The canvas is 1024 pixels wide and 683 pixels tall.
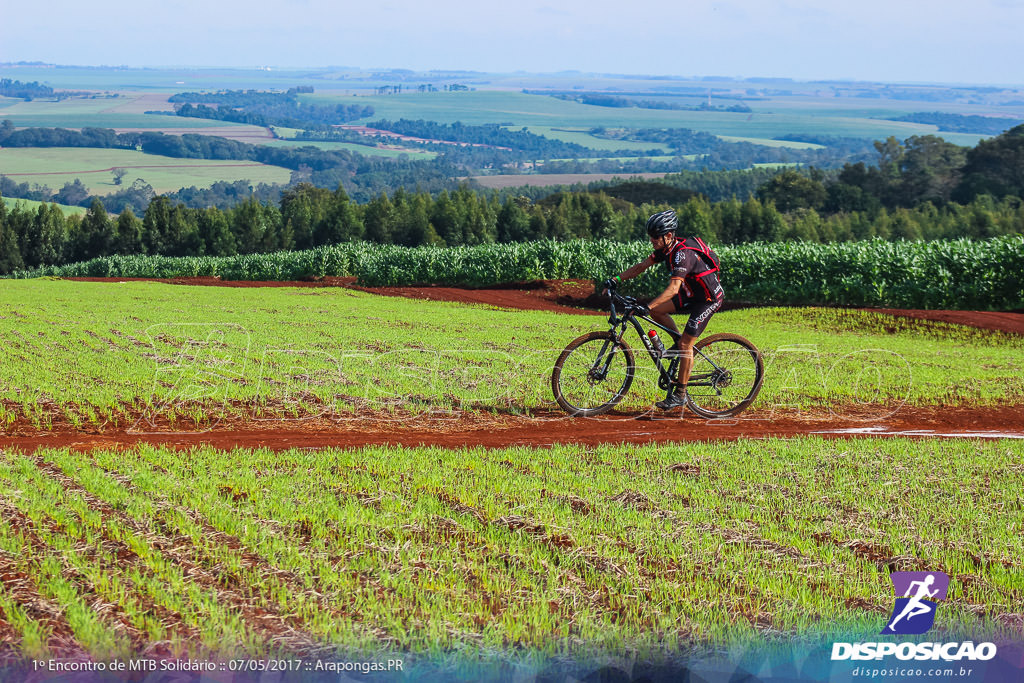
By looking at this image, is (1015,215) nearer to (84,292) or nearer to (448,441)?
(84,292)

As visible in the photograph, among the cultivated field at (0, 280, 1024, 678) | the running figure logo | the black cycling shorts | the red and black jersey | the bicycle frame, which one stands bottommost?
the cultivated field at (0, 280, 1024, 678)

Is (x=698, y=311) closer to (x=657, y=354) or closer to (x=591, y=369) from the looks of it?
(x=657, y=354)

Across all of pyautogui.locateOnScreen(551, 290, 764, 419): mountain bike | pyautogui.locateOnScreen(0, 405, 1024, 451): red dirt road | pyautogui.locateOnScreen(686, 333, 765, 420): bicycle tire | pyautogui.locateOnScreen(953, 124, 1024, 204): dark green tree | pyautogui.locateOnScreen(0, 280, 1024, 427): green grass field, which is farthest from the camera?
pyautogui.locateOnScreen(953, 124, 1024, 204): dark green tree

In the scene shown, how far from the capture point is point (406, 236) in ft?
331

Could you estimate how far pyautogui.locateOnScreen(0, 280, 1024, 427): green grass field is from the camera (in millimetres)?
13195

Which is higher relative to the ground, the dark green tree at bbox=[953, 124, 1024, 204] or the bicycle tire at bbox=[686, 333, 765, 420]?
the dark green tree at bbox=[953, 124, 1024, 204]

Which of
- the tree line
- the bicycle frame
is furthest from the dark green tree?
the bicycle frame

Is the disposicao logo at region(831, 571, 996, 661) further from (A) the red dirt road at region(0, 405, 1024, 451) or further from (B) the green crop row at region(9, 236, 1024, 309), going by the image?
(B) the green crop row at region(9, 236, 1024, 309)

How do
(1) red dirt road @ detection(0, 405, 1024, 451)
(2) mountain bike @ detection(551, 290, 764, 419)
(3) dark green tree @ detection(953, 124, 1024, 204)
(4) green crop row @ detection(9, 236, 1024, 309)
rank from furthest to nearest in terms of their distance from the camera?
1. (3) dark green tree @ detection(953, 124, 1024, 204)
2. (4) green crop row @ detection(9, 236, 1024, 309)
3. (2) mountain bike @ detection(551, 290, 764, 419)
4. (1) red dirt road @ detection(0, 405, 1024, 451)

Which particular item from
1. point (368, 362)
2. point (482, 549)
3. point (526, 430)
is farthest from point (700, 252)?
point (368, 362)

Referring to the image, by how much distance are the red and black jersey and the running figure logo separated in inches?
220

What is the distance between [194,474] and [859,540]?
5.94 m

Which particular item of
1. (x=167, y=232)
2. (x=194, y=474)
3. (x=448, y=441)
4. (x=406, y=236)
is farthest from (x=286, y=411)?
(x=167, y=232)

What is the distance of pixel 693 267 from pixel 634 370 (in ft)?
5.42
